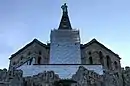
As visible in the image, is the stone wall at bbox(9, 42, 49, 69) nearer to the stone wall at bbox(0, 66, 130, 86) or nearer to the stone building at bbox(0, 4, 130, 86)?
the stone building at bbox(0, 4, 130, 86)

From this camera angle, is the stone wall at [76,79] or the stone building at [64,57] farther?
the stone building at [64,57]

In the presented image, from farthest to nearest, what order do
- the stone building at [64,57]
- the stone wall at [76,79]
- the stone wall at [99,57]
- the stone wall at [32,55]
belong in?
the stone wall at [32,55] → the stone wall at [99,57] → the stone building at [64,57] → the stone wall at [76,79]

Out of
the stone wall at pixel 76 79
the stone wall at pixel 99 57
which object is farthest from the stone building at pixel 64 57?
the stone wall at pixel 76 79

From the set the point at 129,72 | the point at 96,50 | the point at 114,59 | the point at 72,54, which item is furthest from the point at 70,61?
the point at 129,72

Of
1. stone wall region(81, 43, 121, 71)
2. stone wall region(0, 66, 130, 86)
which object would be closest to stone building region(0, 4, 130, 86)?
stone wall region(81, 43, 121, 71)

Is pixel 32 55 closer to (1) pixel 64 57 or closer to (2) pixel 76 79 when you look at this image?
(1) pixel 64 57

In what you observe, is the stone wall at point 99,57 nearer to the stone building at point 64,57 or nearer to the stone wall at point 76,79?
the stone building at point 64,57

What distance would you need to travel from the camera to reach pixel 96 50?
133ft

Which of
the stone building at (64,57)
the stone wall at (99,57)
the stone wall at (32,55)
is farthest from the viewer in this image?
the stone wall at (32,55)

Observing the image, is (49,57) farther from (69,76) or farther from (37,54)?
(69,76)

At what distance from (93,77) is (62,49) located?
12.7 m

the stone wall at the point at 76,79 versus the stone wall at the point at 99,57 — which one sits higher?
the stone wall at the point at 99,57

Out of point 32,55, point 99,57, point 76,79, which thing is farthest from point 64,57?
point 76,79

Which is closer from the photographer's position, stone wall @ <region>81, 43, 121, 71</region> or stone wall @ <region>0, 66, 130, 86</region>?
stone wall @ <region>0, 66, 130, 86</region>
